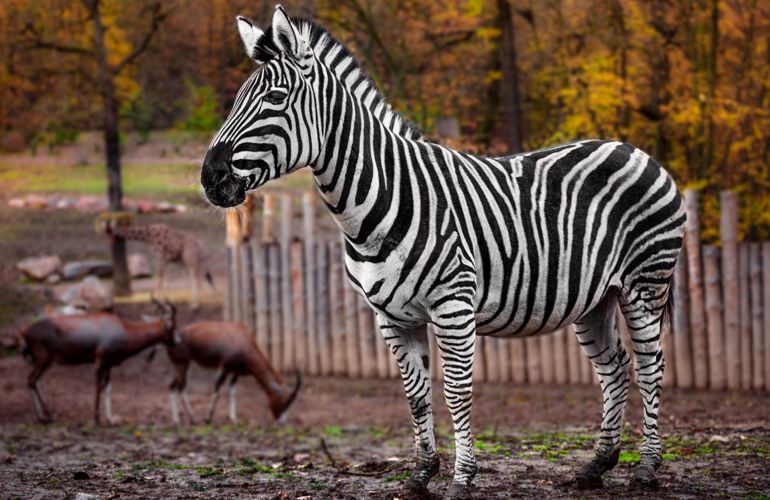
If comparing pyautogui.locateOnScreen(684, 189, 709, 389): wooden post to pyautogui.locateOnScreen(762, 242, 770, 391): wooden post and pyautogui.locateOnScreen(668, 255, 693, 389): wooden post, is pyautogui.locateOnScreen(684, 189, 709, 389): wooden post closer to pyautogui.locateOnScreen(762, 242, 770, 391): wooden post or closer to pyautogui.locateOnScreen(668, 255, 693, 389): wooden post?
pyautogui.locateOnScreen(668, 255, 693, 389): wooden post

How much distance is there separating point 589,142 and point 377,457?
2949mm

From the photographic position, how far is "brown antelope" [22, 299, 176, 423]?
10.6 metres

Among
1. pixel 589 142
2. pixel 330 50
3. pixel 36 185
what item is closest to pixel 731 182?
pixel 589 142

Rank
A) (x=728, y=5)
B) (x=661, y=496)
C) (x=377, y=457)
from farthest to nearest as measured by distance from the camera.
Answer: (x=728, y=5) → (x=377, y=457) → (x=661, y=496)

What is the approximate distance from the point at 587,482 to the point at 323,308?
8253 millimetres

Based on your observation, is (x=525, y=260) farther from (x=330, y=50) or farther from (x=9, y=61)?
(x=9, y=61)

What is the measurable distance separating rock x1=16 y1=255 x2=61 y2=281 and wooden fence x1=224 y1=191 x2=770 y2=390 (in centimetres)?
325

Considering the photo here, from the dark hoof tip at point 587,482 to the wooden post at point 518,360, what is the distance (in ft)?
22.8

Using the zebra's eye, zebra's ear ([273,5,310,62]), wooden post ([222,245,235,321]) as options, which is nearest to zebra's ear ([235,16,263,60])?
zebra's ear ([273,5,310,62])

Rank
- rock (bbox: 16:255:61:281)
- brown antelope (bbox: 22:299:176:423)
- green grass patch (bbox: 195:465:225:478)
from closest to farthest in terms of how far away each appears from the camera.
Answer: green grass patch (bbox: 195:465:225:478) → brown antelope (bbox: 22:299:176:423) → rock (bbox: 16:255:61:281)

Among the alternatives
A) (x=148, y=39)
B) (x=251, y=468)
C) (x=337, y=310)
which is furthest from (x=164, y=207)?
(x=251, y=468)

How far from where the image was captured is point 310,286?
42.5 feet

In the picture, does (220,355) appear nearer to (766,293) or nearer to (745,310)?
(745,310)

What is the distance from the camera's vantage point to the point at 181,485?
5535mm
